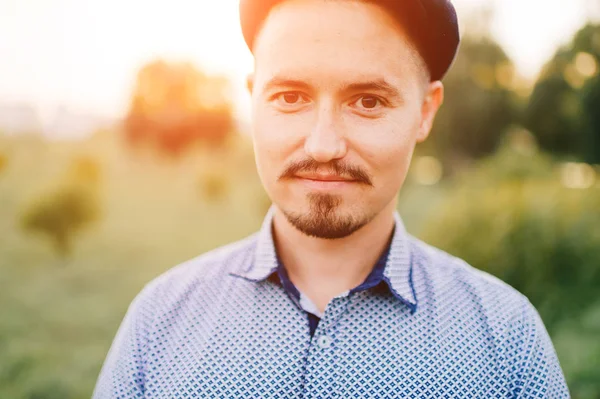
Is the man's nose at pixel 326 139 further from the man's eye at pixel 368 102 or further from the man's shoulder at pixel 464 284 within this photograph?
the man's shoulder at pixel 464 284

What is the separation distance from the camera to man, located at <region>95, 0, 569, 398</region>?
1.73m

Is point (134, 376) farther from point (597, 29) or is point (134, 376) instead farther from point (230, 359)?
point (597, 29)

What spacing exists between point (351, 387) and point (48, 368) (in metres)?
5.10

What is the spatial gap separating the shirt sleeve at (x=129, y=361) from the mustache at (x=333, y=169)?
83 cm

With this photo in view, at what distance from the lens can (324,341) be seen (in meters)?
1.78

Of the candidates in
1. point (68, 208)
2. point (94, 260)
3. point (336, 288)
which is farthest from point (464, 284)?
point (94, 260)

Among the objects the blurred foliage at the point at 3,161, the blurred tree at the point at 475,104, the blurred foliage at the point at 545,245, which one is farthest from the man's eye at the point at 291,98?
the blurred tree at the point at 475,104

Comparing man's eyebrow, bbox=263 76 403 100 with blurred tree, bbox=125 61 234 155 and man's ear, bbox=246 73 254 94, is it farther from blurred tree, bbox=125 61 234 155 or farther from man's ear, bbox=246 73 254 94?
blurred tree, bbox=125 61 234 155

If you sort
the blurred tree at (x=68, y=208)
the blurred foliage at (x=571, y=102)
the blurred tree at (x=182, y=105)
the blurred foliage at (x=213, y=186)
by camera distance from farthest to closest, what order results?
the blurred foliage at (x=571, y=102)
the blurred tree at (x=182, y=105)
the blurred foliage at (x=213, y=186)
the blurred tree at (x=68, y=208)

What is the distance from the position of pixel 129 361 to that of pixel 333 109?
3.99ft

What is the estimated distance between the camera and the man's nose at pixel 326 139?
5.51ft

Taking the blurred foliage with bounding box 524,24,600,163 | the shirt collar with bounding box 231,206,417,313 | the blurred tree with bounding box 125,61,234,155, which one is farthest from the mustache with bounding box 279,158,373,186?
the blurred foliage with bounding box 524,24,600,163

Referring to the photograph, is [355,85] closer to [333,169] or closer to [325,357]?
[333,169]

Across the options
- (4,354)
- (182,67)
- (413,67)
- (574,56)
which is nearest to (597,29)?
(574,56)
